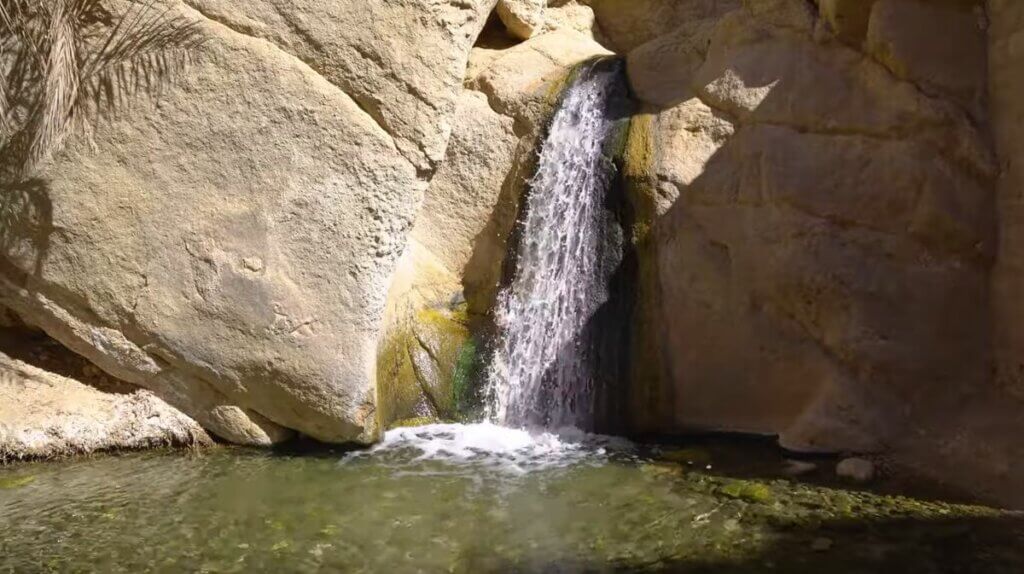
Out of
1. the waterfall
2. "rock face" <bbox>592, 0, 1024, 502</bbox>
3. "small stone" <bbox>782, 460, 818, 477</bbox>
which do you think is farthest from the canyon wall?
the waterfall

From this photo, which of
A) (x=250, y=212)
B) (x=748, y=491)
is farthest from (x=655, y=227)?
(x=250, y=212)

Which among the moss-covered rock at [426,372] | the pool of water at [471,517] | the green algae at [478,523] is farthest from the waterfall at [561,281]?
the green algae at [478,523]

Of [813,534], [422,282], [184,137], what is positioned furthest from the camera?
[422,282]

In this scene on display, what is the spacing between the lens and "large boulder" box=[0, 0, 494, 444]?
5.54 metres

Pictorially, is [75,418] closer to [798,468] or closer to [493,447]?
[493,447]

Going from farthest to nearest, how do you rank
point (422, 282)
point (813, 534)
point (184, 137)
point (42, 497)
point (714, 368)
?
point (422, 282), point (714, 368), point (184, 137), point (42, 497), point (813, 534)

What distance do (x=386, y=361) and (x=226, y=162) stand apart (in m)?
1.63

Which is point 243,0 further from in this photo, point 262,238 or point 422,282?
point 422,282

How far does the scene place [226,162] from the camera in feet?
18.3

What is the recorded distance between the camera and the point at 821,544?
415 cm

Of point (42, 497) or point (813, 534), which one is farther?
point (42, 497)

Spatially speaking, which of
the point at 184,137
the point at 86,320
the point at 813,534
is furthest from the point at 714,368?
the point at 86,320

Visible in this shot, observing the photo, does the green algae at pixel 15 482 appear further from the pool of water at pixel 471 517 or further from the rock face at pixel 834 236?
the rock face at pixel 834 236

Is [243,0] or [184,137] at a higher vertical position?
[243,0]
